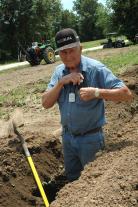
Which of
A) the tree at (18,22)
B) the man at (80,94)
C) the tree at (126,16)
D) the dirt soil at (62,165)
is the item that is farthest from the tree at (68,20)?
the man at (80,94)

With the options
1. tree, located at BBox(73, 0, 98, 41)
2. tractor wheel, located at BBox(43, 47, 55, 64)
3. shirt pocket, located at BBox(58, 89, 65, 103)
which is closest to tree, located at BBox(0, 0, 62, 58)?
tractor wheel, located at BBox(43, 47, 55, 64)

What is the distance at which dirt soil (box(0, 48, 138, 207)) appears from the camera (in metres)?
3.86

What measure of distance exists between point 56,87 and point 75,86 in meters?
0.21

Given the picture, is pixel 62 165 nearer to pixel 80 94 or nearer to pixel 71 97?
pixel 71 97

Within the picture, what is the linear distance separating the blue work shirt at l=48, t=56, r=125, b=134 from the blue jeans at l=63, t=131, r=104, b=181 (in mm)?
83

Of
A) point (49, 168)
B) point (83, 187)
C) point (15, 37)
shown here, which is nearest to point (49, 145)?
point (49, 168)


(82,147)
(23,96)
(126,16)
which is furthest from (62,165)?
(126,16)

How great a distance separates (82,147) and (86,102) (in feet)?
1.54

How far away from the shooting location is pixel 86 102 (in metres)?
4.65

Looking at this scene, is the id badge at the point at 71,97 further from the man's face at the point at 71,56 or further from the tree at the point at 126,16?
the tree at the point at 126,16

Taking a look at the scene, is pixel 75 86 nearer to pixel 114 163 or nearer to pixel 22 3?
pixel 114 163

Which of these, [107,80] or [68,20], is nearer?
[107,80]

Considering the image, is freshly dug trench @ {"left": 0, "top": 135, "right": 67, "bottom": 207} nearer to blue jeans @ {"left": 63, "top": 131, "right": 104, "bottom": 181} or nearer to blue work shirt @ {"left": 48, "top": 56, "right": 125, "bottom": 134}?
blue jeans @ {"left": 63, "top": 131, "right": 104, "bottom": 181}

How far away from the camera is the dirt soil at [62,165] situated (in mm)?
3861
